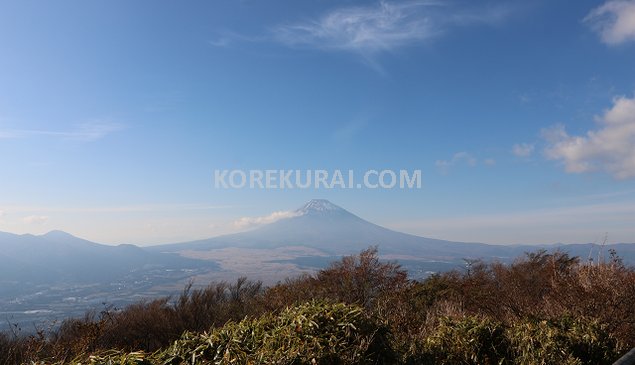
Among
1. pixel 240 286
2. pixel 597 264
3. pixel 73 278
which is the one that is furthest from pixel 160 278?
pixel 597 264

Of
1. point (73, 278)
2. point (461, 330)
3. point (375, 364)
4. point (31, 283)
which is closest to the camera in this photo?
point (375, 364)

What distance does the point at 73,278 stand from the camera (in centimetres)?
19738

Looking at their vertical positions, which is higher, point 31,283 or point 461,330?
point 461,330

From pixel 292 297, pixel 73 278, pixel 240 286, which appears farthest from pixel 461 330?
pixel 73 278

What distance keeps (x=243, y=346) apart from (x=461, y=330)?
411 centimetres

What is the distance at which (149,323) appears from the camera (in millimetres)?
22016

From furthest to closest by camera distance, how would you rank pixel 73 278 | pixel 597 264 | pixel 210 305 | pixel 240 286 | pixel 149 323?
1. pixel 73 278
2. pixel 240 286
3. pixel 210 305
4. pixel 149 323
5. pixel 597 264

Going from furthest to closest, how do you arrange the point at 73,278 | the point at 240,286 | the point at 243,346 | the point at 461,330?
1. the point at 73,278
2. the point at 240,286
3. the point at 461,330
4. the point at 243,346

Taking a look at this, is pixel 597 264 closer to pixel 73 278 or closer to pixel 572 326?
pixel 572 326

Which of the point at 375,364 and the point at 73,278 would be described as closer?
the point at 375,364

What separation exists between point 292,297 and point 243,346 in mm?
18306

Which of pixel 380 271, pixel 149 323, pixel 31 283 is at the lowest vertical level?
pixel 31 283

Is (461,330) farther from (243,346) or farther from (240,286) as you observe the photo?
(240,286)

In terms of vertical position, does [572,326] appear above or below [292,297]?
above
